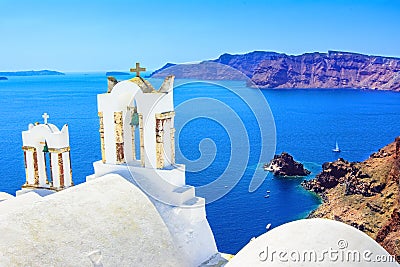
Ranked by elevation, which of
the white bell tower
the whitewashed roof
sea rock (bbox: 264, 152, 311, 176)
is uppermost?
the white bell tower

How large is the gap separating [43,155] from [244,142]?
164ft

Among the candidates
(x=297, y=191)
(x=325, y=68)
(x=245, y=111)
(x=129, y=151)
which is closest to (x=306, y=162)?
(x=297, y=191)

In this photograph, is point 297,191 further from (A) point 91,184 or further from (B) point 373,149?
(A) point 91,184

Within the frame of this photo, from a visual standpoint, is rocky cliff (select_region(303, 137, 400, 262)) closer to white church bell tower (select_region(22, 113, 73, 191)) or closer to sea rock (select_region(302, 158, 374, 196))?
sea rock (select_region(302, 158, 374, 196))

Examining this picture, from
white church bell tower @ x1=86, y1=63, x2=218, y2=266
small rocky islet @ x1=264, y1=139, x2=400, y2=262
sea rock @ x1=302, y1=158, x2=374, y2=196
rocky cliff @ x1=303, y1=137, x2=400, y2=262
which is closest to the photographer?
white church bell tower @ x1=86, y1=63, x2=218, y2=266

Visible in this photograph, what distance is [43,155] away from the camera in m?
10.2

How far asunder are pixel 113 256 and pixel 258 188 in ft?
145

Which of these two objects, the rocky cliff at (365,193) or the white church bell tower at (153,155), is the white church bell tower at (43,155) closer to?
the white church bell tower at (153,155)

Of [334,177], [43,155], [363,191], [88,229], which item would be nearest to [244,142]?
[334,177]

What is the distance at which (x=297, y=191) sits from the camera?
162 feet

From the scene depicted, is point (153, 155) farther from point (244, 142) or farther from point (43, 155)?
point (244, 142)

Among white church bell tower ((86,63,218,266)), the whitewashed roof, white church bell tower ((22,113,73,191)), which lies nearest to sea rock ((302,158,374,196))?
white church bell tower ((86,63,218,266))

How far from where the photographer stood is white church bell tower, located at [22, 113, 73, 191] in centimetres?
981

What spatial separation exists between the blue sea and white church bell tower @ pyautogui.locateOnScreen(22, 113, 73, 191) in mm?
2629
